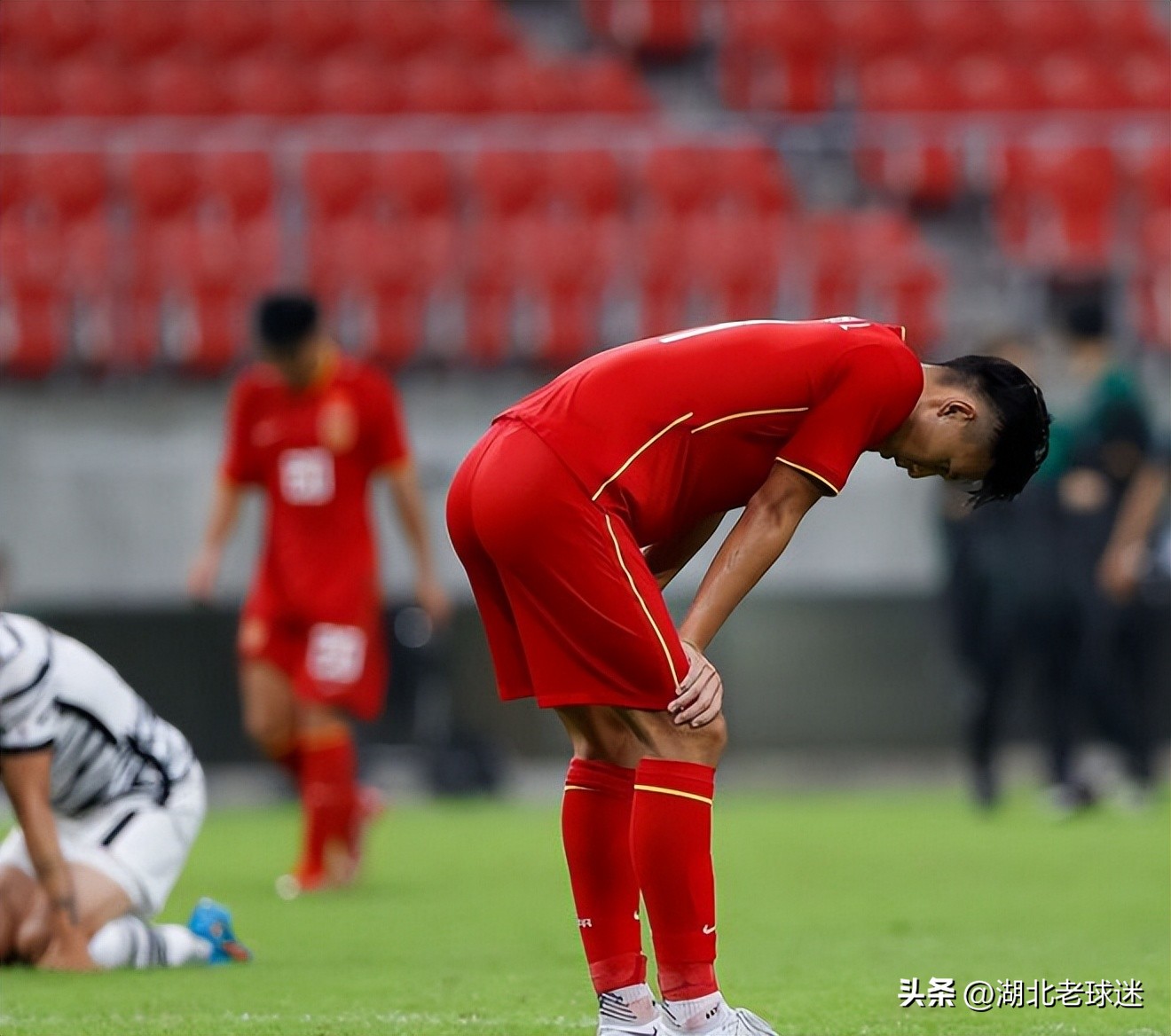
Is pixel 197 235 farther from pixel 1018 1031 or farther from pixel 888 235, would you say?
pixel 1018 1031

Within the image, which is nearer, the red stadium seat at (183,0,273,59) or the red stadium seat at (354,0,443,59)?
the red stadium seat at (183,0,273,59)

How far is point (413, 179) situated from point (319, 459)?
20.9 feet

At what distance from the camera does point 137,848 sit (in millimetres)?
6504

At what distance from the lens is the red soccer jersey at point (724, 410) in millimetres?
4699

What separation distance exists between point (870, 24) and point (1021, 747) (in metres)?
6.43

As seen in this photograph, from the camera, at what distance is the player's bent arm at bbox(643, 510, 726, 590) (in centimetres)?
523

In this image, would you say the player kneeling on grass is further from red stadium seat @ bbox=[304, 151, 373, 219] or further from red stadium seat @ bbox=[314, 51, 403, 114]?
red stadium seat @ bbox=[314, 51, 403, 114]

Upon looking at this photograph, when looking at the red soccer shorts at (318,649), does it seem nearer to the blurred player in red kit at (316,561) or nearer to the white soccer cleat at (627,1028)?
the blurred player in red kit at (316,561)

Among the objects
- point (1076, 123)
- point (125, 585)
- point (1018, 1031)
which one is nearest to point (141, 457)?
point (125, 585)

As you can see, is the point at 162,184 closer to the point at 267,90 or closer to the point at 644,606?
the point at 267,90

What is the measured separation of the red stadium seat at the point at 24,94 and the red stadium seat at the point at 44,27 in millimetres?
420

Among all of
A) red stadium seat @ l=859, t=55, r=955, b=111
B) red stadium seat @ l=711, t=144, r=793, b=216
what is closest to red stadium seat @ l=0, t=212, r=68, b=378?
red stadium seat @ l=711, t=144, r=793, b=216

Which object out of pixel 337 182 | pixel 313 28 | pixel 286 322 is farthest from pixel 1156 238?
pixel 286 322

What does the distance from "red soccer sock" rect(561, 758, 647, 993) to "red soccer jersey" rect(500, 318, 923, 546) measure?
2.02 ft
